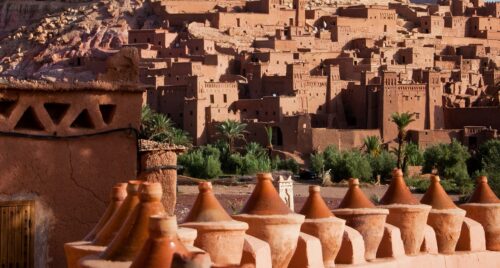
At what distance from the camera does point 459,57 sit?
189 ft

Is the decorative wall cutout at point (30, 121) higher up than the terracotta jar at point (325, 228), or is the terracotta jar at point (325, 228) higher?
the decorative wall cutout at point (30, 121)

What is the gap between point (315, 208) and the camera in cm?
881

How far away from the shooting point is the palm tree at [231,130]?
4559 cm

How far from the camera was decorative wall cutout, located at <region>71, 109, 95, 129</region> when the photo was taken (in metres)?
8.37

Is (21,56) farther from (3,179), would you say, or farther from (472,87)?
(3,179)

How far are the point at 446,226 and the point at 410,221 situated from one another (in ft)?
2.27

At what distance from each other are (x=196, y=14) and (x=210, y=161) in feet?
59.2

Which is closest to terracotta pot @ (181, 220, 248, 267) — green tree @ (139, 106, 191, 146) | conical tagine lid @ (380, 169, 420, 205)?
conical tagine lid @ (380, 169, 420, 205)

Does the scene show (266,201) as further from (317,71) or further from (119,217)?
(317,71)

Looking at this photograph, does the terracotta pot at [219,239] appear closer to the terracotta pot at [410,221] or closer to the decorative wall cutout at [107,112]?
the decorative wall cutout at [107,112]

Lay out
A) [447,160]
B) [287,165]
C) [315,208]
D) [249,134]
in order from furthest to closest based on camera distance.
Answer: [249,134] < [287,165] < [447,160] < [315,208]

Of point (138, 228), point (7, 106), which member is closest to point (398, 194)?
point (7, 106)

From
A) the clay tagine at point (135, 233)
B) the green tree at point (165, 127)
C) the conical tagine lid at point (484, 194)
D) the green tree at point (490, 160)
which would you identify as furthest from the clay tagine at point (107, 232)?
the green tree at point (165, 127)

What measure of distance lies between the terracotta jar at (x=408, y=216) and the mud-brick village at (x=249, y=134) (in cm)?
1
